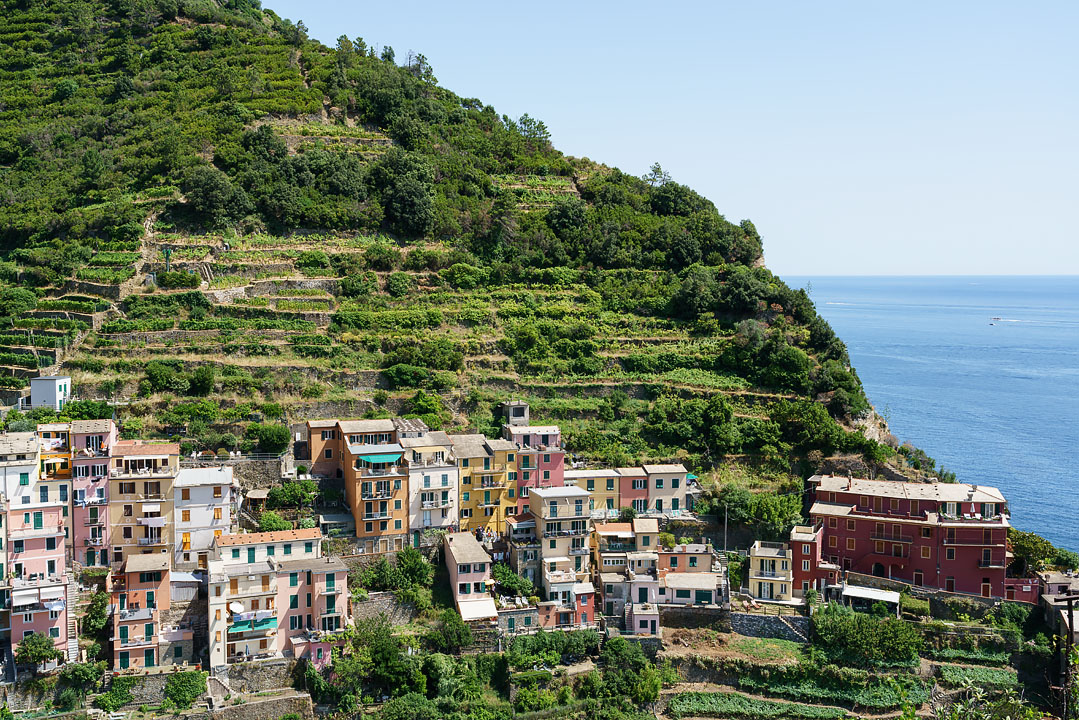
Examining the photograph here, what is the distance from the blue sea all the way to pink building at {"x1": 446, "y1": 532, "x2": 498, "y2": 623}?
31716 mm

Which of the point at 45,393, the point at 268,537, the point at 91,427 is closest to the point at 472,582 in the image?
the point at 268,537

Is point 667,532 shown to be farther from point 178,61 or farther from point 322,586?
point 178,61

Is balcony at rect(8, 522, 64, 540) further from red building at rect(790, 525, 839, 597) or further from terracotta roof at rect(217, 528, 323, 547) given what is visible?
red building at rect(790, 525, 839, 597)

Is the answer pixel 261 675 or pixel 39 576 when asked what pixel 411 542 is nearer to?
pixel 261 675

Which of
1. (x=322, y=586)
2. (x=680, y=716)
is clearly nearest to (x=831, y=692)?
(x=680, y=716)

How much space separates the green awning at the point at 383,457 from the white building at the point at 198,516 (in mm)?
4977

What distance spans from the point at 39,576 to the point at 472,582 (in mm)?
14143

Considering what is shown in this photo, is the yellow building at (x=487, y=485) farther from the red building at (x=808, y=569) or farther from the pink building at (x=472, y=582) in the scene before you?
the red building at (x=808, y=569)

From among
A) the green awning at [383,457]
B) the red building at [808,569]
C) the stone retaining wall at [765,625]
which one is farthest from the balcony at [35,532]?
the red building at [808,569]

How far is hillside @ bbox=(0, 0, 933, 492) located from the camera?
146ft

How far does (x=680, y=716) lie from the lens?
112ft

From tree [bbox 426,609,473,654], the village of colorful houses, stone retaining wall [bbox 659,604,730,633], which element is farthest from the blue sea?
tree [bbox 426,609,473,654]

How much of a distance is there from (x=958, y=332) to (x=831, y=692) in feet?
362

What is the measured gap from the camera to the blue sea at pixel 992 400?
59.1m
